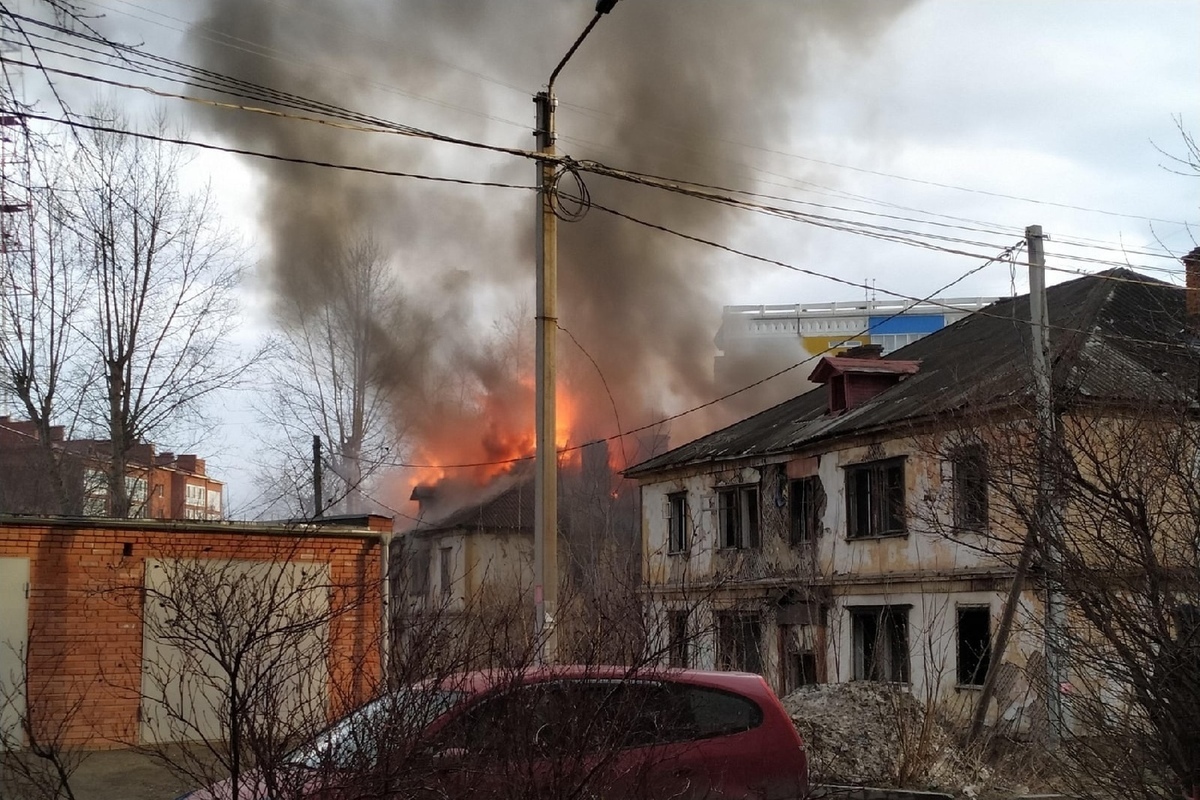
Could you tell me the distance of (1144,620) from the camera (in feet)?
17.9

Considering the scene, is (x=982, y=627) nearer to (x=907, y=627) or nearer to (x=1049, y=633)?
(x=907, y=627)

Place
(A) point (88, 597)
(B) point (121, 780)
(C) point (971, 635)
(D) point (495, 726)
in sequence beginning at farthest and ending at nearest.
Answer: (C) point (971, 635), (A) point (88, 597), (B) point (121, 780), (D) point (495, 726)

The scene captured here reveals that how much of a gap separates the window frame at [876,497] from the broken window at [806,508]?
2.50ft

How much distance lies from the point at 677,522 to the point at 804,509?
482 cm

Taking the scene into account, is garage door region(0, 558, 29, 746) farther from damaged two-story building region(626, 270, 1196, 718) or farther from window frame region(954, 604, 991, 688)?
window frame region(954, 604, 991, 688)

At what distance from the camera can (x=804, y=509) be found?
22000mm

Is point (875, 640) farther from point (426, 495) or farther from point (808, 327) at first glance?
point (808, 327)

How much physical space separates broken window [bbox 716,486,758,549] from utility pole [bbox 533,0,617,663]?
14.2 meters

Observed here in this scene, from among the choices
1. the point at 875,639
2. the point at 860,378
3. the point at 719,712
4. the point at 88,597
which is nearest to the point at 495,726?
the point at 719,712

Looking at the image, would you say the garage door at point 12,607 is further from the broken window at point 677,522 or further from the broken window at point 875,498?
the broken window at point 677,522

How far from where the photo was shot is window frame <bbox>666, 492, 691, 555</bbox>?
25.9 metres

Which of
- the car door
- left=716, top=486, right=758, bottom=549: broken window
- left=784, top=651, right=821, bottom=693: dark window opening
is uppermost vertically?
left=716, top=486, right=758, bottom=549: broken window

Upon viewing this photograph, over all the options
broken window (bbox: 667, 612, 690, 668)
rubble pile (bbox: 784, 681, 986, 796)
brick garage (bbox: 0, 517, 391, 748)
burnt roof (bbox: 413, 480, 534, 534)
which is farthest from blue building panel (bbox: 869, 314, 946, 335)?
broken window (bbox: 667, 612, 690, 668)

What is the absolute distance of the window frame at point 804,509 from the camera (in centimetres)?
2153
